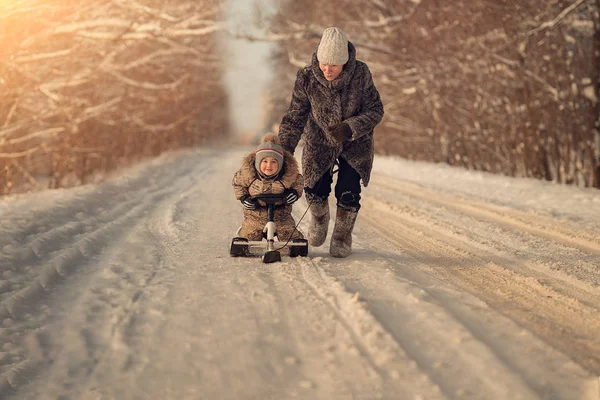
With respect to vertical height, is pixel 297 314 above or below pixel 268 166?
below

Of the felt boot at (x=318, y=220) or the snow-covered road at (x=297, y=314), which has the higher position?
the felt boot at (x=318, y=220)

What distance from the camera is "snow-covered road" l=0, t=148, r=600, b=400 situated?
228cm

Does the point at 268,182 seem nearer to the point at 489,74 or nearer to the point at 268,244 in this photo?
the point at 268,244

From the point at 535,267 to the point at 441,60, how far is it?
474 inches

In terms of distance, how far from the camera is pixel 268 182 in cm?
446

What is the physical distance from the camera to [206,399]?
2.17 meters

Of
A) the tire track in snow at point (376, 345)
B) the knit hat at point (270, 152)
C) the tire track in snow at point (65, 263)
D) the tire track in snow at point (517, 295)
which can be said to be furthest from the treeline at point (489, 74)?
the tire track in snow at point (376, 345)

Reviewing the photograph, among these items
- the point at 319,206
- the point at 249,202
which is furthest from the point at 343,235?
the point at 249,202

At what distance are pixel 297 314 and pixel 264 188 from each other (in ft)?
5.29

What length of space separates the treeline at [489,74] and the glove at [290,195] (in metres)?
6.34

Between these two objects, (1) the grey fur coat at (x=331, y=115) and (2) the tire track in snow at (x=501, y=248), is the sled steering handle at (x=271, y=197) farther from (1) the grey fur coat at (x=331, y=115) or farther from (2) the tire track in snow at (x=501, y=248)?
(2) the tire track in snow at (x=501, y=248)

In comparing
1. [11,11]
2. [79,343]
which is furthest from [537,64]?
[79,343]

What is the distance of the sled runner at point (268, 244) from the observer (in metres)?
4.41

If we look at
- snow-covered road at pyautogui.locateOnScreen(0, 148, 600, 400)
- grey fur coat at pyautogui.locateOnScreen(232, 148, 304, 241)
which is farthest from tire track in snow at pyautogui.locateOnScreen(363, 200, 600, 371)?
grey fur coat at pyautogui.locateOnScreen(232, 148, 304, 241)
